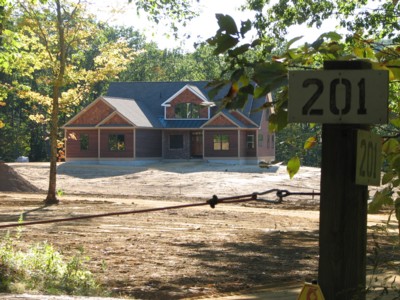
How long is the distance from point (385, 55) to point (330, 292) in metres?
1.56

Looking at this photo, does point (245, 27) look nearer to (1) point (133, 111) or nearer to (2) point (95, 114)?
(2) point (95, 114)

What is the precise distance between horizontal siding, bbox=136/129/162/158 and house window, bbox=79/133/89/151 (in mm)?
3989

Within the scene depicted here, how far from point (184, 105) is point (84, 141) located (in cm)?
810

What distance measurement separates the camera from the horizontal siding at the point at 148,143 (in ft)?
192

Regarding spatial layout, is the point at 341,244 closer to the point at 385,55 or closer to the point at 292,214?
the point at 385,55

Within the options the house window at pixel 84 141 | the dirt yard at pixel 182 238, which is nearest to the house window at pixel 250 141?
the house window at pixel 84 141

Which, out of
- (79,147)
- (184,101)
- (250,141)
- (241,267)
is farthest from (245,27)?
(184,101)

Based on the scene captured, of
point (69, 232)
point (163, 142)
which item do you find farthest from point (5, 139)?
point (69, 232)

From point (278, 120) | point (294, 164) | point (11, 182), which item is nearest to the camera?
point (278, 120)

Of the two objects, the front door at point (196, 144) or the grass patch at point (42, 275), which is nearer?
the grass patch at point (42, 275)

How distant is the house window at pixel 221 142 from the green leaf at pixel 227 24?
54.4 meters

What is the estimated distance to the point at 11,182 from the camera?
40.8 metres

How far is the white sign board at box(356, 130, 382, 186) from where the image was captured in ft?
14.5

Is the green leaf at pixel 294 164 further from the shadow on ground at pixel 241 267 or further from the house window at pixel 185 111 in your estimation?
the house window at pixel 185 111
